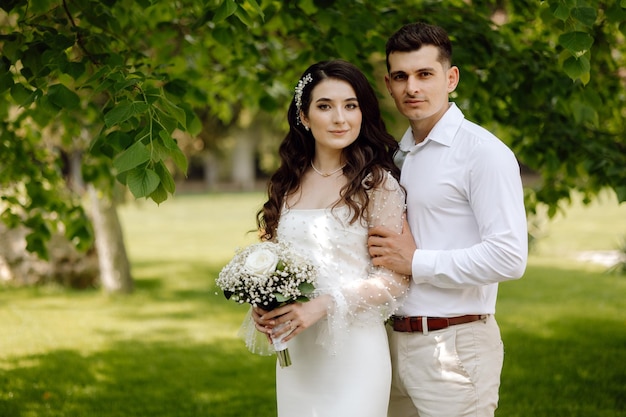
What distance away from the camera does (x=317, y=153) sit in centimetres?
339

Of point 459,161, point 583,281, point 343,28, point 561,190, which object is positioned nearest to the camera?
point 459,161

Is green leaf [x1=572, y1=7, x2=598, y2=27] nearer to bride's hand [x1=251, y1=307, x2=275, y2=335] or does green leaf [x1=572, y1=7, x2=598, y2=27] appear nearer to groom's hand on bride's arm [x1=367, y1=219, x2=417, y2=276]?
groom's hand on bride's arm [x1=367, y1=219, x2=417, y2=276]

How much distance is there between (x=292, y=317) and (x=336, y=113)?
903 mm

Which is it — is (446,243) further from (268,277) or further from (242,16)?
(242,16)

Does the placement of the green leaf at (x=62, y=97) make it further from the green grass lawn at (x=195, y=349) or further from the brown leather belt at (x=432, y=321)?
the brown leather belt at (x=432, y=321)

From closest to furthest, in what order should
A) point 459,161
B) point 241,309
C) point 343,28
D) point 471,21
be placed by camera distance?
point 459,161 → point 343,28 → point 471,21 → point 241,309

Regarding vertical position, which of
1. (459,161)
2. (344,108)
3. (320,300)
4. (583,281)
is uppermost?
(344,108)

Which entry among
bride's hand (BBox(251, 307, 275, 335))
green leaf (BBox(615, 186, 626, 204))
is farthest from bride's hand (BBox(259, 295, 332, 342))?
green leaf (BBox(615, 186, 626, 204))

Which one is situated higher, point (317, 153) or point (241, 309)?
point (317, 153)

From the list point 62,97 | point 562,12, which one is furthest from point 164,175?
point 562,12

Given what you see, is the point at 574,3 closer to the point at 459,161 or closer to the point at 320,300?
the point at 459,161

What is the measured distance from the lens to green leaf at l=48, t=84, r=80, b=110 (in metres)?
3.69

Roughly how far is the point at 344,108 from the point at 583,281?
34.1ft

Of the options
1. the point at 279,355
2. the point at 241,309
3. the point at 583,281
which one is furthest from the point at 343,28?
the point at 583,281
